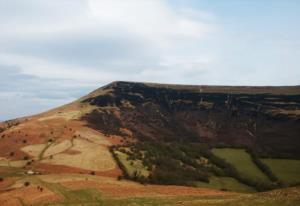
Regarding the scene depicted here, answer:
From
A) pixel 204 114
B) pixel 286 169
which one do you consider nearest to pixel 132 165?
pixel 286 169

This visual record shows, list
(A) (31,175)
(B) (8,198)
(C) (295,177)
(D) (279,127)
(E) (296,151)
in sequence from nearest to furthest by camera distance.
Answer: (B) (8,198) < (A) (31,175) < (C) (295,177) < (E) (296,151) < (D) (279,127)

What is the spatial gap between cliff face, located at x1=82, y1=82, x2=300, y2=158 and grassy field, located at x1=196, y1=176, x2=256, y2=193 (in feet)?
102

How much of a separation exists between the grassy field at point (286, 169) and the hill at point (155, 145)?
0.68 ft

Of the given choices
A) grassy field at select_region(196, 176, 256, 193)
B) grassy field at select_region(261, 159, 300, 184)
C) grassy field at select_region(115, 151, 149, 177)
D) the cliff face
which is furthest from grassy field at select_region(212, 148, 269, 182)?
grassy field at select_region(115, 151, 149, 177)

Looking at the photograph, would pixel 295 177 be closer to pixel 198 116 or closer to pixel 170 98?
pixel 198 116

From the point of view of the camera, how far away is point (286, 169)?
9175 centimetres

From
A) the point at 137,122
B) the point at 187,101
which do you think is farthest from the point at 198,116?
the point at 137,122

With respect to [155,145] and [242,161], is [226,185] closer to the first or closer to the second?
[242,161]

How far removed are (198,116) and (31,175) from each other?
83.5 metres

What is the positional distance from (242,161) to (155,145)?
2006 centimetres

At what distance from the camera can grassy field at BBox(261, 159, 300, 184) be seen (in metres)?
→ 84.7

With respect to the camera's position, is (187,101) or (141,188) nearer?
(141,188)

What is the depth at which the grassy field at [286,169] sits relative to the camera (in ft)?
278

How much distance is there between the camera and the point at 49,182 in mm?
61906
